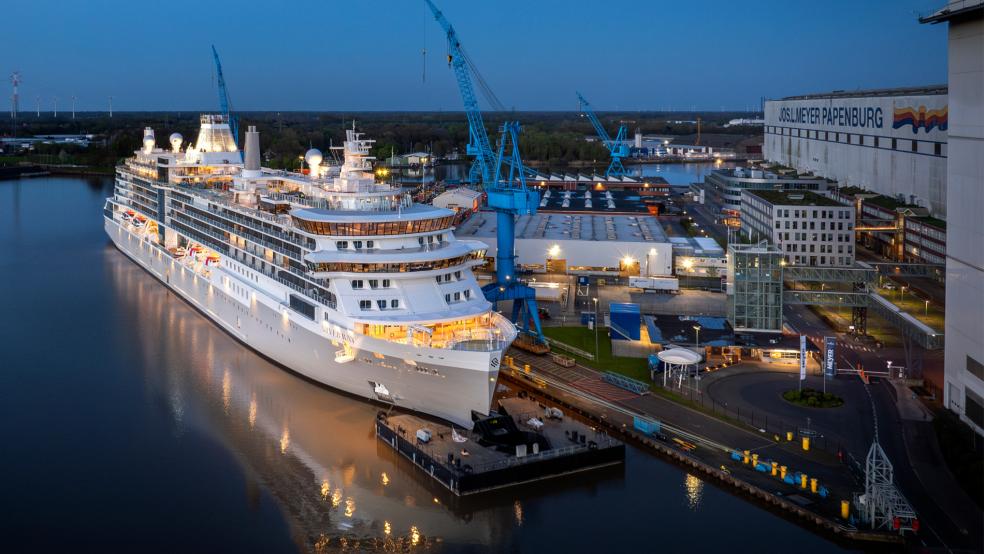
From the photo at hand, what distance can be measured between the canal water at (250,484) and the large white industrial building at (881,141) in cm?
3017

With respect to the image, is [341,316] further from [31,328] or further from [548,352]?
[31,328]

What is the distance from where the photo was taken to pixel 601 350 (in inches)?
1213

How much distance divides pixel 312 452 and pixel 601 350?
1112cm

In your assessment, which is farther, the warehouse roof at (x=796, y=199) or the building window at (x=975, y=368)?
the warehouse roof at (x=796, y=199)

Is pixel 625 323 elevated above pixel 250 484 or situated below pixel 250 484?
above

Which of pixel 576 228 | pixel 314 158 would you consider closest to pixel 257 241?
pixel 314 158

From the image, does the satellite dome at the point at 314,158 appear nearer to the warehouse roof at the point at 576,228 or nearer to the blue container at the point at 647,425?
the warehouse roof at the point at 576,228

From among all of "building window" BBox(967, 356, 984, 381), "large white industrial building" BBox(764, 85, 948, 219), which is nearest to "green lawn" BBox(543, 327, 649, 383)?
"building window" BBox(967, 356, 984, 381)

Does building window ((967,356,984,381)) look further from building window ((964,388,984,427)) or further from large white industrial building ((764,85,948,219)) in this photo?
large white industrial building ((764,85,948,219))

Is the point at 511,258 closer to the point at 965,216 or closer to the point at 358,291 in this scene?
the point at 358,291

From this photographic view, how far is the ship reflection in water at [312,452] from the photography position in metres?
19.9

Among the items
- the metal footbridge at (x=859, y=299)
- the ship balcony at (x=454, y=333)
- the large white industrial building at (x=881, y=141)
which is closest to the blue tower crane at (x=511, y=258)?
the ship balcony at (x=454, y=333)

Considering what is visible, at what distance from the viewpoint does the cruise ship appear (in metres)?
24.0

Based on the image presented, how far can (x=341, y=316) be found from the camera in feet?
82.1
